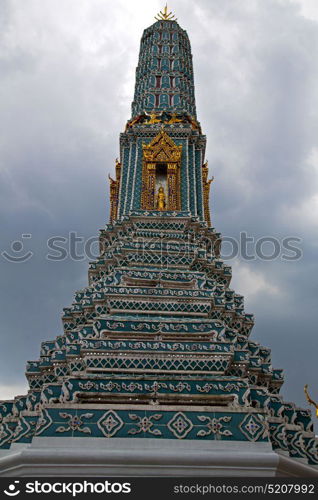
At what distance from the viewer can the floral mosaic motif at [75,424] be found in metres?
10.2

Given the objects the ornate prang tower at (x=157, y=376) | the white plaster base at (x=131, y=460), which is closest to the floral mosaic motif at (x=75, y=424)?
the ornate prang tower at (x=157, y=376)

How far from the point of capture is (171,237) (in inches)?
709

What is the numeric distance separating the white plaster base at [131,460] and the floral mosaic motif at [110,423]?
7.5 inches

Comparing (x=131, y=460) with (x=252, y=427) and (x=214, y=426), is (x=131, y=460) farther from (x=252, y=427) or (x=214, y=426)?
(x=252, y=427)

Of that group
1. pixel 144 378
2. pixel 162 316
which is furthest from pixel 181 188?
pixel 144 378

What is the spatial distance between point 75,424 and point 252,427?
3.46 m

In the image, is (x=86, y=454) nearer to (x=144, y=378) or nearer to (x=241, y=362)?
(x=144, y=378)

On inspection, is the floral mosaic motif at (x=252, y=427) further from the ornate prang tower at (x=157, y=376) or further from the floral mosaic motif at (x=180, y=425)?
the floral mosaic motif at (x=180, y=425)

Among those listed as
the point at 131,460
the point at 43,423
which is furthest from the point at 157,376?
the point at 43,423

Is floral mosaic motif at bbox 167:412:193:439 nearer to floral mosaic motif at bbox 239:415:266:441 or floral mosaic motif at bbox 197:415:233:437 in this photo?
floral mosaic motif at bbox 197:415:233:437

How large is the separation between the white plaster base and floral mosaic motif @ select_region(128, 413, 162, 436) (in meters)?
0.26

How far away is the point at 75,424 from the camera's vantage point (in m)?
10.3

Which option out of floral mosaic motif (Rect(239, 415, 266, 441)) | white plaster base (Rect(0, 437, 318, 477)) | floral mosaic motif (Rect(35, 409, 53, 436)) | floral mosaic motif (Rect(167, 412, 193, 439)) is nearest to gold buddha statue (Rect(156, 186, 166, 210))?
floral mosaic motif (Rect(167, 412, 193, 439))

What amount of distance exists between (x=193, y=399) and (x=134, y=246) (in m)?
6.82
